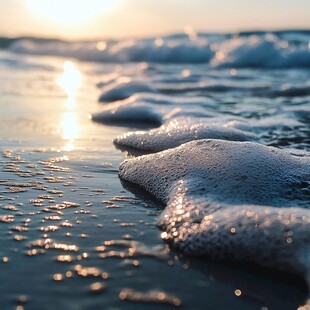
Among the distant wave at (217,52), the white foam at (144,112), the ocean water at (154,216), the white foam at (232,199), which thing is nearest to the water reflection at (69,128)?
the ocean water at (154,216)

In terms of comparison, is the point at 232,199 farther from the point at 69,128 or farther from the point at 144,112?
the point at 144,112

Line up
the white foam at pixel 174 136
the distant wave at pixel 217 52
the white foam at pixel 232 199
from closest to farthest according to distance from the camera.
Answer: the white foam at pixel 232 199
the white foam at pixel 174 136
the distant wave at pixel 217 52

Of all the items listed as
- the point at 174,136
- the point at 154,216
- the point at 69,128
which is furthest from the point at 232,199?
the point at 69,128

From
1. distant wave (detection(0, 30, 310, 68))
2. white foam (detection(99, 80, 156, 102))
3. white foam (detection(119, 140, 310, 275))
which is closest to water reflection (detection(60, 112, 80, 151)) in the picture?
white foam (detection(119, 140, 310, 275))

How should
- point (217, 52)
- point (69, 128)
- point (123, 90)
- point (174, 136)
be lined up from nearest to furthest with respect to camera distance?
point (174, 136), point (69, 128), point (123, 90), point (217, 52)

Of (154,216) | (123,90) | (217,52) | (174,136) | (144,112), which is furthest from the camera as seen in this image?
(217,52)

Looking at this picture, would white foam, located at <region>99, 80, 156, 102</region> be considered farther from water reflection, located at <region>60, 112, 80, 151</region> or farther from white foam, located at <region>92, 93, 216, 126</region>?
water reflection, located at <region>60, 112, 80, 151</region>

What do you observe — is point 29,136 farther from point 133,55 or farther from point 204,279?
point 133,55

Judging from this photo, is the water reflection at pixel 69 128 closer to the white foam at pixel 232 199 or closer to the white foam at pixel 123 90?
the white foam at pixel 232 199
